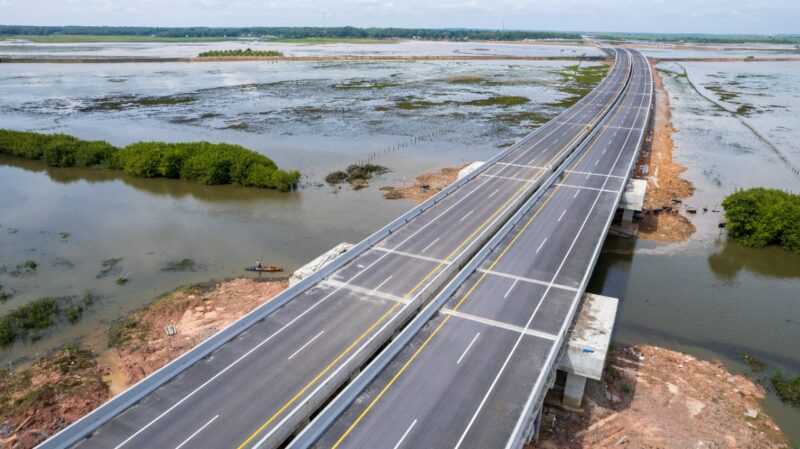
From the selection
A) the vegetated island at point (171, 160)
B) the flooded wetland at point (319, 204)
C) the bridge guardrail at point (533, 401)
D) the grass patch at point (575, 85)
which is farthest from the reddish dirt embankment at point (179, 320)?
the grass patch at point (575, 85)

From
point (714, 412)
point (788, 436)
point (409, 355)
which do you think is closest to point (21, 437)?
point (409, 355)

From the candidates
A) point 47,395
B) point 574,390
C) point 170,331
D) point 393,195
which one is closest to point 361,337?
point 574,390

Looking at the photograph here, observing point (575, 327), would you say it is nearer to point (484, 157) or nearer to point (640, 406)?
point (640, 406)

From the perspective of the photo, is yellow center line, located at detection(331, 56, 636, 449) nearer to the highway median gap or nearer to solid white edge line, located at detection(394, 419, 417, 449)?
solid white edge line, located at detection(394, 419, 417, 449)

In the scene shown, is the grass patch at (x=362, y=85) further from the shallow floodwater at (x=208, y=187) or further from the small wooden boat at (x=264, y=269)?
the small wooden boat at (x=264, y=269)

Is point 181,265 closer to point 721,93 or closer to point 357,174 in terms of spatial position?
point 357,174

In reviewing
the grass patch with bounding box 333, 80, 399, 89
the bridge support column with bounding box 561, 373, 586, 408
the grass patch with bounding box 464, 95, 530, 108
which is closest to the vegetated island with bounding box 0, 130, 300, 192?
the bridge support column with bounding box 561, 373, 586, 408

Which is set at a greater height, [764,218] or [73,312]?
[764,218]
